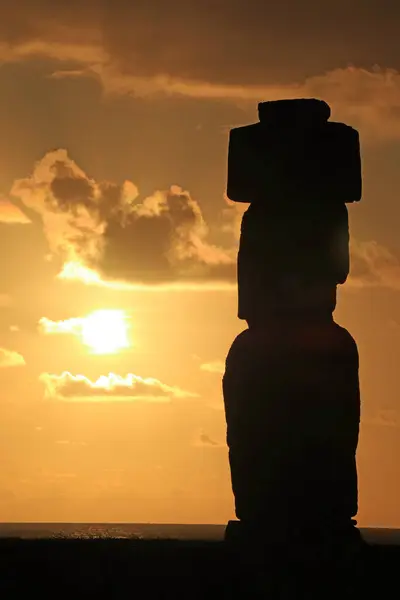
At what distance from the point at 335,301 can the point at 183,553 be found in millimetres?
3053

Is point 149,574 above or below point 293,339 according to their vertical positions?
below

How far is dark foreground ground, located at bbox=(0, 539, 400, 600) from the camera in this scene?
45.1 feet

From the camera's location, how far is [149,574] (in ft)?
46.3

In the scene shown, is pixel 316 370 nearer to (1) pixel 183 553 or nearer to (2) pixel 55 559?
(1) pixel 183 553

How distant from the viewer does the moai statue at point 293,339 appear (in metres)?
14.2

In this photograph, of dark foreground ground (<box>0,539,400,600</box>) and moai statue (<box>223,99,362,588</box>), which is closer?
dark foreground ground (<box>0,539,400,600</box>)

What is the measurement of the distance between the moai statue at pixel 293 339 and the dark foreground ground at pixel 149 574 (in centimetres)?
47

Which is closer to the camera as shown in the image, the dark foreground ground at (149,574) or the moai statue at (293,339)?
the dark foreground ground at (149,574)

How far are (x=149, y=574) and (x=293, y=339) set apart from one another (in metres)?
2.78

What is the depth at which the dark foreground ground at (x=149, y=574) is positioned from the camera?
45.1 feet

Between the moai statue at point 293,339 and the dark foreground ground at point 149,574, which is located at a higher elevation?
the moai statue at point 293,339

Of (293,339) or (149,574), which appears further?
(293,339)

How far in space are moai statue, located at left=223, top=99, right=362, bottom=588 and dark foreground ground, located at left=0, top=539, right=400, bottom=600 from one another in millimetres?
466

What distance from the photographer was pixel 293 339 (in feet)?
46.9
